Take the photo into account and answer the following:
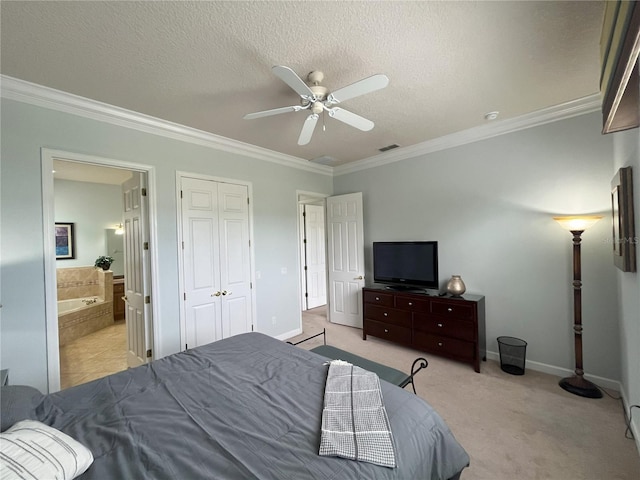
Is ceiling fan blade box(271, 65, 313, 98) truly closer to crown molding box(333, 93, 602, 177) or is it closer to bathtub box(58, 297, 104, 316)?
crown molding box(333, 93, 602, 177)

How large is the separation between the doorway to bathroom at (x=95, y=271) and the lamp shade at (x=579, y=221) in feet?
13.3

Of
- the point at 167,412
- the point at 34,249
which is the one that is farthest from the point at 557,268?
the point at 34,249

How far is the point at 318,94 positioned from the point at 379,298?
2.72m

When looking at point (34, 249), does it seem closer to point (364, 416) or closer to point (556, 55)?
point (364, 416)

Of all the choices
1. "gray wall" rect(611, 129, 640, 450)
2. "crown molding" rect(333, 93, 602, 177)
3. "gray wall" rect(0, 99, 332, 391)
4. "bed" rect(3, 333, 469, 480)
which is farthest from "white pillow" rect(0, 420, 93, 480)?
"crown molding" rect(333, 93, 602, 177)

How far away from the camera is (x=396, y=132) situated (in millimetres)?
3254

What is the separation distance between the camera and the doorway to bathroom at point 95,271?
2.27m

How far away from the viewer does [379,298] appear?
12.2 feet

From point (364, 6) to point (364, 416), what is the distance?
2139 millimetres

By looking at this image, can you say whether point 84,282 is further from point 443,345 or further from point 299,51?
point 443,345

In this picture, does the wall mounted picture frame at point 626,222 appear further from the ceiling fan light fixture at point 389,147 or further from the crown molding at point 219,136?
the ceiling fan light fixture at point 389,147

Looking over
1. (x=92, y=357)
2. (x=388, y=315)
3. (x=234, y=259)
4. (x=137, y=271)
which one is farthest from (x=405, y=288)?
(x=92, y=357)

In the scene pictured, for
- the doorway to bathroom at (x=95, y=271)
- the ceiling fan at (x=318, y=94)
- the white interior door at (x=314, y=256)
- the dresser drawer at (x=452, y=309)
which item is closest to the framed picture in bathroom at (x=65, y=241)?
the doorway to bathroom at (x=95, y=271)

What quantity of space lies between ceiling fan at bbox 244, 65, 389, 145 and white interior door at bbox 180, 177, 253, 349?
153 centimetres
